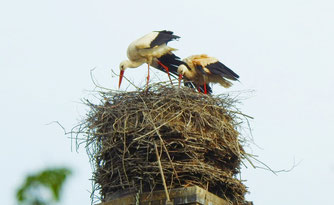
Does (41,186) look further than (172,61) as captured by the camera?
No

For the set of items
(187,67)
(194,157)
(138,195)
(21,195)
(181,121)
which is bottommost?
(21,195)

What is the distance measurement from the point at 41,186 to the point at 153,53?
7.18 meters

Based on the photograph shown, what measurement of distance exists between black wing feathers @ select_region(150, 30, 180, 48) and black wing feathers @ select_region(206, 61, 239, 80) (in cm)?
81

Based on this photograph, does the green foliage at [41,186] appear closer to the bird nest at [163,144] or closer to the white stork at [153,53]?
the bird nest at [163,144]

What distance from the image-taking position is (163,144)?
6676 millimetres

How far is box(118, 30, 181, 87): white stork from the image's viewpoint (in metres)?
10.1

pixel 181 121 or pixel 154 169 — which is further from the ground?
pixel 181 121

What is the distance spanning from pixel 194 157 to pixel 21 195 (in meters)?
3.96

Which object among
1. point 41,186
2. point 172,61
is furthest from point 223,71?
point 41,186

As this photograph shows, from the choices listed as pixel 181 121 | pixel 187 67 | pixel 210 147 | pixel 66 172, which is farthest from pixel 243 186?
pixel 66 172

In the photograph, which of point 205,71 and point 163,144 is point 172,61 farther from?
point 163,144

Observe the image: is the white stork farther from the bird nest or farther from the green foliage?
the green foliage

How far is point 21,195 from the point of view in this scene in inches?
124

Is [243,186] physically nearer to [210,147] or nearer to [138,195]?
[210,147]
